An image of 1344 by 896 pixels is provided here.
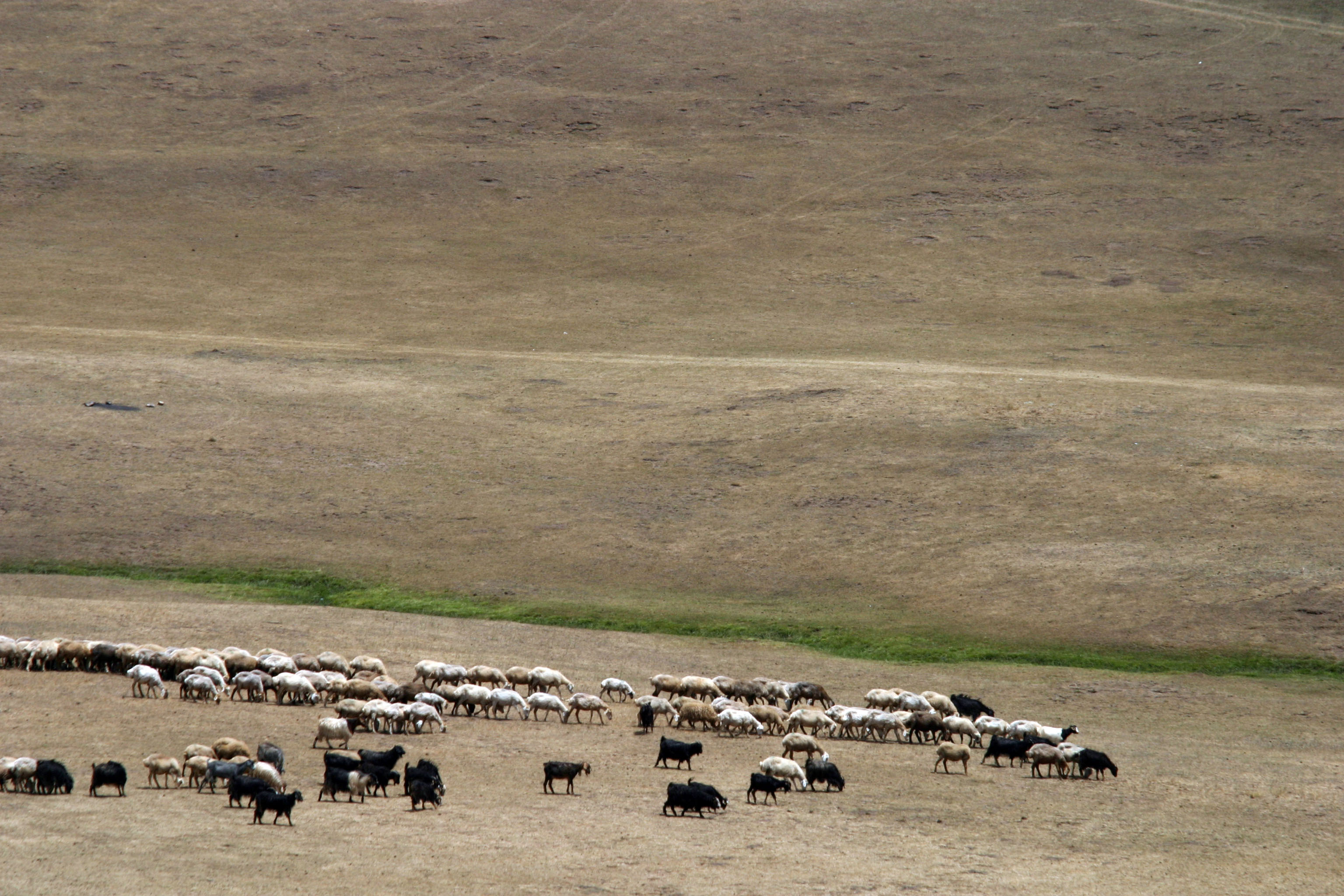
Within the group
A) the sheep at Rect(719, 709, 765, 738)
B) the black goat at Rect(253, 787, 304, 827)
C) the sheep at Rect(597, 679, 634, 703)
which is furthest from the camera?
the sheep at Rect(597, 679, 634, 703)

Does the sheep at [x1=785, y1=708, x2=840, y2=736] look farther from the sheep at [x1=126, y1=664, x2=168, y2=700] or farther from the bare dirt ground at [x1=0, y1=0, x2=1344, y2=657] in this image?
the sheep at [x1=126, y1=664, x2=168, y2=700]

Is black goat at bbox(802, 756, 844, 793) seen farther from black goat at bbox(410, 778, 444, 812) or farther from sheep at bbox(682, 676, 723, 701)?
black goat at bbox(410, 778, 444, 812)

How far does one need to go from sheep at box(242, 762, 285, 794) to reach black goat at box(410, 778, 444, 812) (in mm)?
1520

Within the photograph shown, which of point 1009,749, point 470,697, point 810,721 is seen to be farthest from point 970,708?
point 470,697

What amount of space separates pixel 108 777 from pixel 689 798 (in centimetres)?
672

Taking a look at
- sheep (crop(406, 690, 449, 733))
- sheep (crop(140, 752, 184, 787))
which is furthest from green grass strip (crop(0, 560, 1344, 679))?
sheep (crop(140, 752, 184, 787))

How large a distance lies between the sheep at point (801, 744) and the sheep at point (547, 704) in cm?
384

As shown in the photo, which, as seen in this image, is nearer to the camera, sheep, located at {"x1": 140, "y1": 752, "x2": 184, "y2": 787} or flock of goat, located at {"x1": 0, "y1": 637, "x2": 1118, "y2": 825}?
sheep, located at {"x1": 140, "y1": 752, "x2": 184, "y2": 787}

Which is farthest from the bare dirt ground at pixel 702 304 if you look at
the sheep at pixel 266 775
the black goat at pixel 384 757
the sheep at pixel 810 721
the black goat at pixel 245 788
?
the black goat at pixel 245 788

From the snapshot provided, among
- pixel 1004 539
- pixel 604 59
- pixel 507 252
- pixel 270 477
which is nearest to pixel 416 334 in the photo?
pixel 507 252

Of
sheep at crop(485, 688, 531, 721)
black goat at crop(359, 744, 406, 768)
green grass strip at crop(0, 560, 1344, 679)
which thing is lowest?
black goat at crop(359, 744, 406, 768)

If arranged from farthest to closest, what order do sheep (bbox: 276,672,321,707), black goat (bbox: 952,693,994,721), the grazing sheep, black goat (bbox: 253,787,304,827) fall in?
black goat (bbox: 952,693,994,721), sheep (bbox: 276,672,321,707), the grazing sheep, black goat (bbox: 253,787,304,827)

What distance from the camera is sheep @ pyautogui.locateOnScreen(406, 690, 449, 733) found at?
21.2 meters

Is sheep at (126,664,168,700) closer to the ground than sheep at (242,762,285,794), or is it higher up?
higher up
